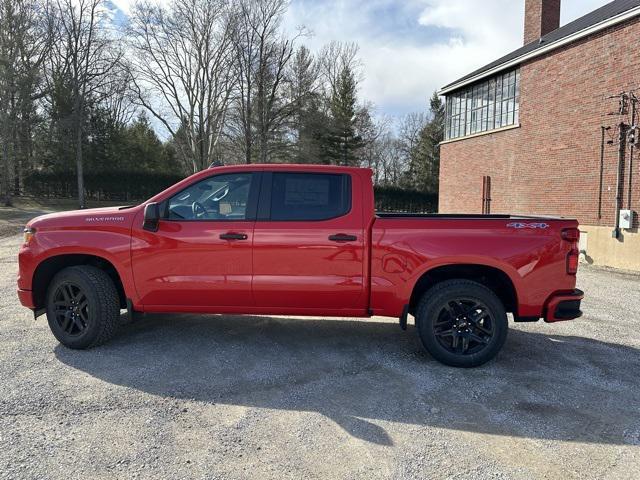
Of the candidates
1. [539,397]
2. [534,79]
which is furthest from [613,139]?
[539,397]

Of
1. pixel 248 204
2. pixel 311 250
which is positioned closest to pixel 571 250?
pixel 311 250

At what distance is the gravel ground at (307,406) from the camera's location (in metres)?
2.72

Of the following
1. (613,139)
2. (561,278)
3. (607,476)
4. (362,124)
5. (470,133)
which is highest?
(362,124)

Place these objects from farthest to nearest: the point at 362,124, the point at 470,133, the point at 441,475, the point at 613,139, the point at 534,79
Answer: the point at 362,124 → the point at 470,133 → the point at 534,79 → the point at 613,139 → the point at 441,475

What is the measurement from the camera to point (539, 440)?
9.96ft

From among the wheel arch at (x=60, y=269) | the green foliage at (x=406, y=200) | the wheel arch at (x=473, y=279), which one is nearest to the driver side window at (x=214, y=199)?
the wheel arch at (x=60, y=269)

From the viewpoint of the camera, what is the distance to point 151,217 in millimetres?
4160

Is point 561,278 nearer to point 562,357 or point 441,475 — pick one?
point 562,357

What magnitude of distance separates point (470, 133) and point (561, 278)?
59.8 feet

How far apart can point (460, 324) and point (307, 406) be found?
169 centimetres

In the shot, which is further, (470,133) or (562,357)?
(470,133)

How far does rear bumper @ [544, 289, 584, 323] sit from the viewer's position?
4.10m

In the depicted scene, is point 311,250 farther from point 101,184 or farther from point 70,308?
point 101,184

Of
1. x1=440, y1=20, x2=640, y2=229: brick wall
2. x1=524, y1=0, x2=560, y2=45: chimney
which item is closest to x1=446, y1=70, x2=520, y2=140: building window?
x1=440, y1=20, x2=640, y2=229: brick wall
